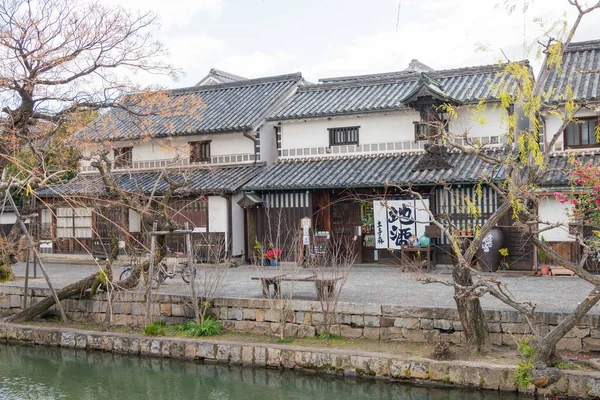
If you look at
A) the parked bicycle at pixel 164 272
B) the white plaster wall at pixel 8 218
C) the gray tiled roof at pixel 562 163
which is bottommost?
the parked bicycle at pixel 164 272

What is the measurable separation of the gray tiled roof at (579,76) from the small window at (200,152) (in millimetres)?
12227

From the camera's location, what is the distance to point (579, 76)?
64.6 ft

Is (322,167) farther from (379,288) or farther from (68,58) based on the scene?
(68,58)

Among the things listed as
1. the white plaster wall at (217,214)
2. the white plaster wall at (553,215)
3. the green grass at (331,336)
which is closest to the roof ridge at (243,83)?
the white plaster wall at (217,214)

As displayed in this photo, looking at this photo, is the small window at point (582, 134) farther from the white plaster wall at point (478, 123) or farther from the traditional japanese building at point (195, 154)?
the traditional japanese building at point (195, 154)

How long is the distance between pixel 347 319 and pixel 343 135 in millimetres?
10747

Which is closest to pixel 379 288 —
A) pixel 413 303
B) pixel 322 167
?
pixel 413 303

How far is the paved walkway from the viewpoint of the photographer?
13.4 metres

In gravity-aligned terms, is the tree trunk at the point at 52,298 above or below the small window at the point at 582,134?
below

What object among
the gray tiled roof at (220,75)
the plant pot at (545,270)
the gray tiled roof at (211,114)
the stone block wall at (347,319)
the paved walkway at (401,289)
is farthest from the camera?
the gray tiled roof at (220,75)

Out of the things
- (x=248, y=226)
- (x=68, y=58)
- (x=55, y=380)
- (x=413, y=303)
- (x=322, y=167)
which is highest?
(x=68, y=58)

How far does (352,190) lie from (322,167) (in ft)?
5.35

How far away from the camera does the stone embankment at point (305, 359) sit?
1033cm

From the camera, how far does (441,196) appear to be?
63.8 ft
